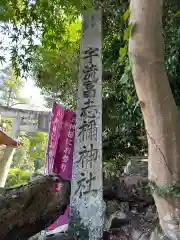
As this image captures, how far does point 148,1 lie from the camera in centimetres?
175

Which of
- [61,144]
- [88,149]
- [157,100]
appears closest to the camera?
[157,100]

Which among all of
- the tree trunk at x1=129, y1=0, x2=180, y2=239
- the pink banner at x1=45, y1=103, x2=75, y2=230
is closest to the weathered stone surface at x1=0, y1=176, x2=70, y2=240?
the pink banner at x1=45, y1=103, x2=75, y2=230

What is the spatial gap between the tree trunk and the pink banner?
4.00 ft

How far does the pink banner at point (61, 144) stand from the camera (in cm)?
281

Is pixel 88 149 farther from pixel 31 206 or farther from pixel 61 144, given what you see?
pixel 31 206

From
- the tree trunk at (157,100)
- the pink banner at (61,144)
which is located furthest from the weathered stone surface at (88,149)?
the tree trunk at (157,100)

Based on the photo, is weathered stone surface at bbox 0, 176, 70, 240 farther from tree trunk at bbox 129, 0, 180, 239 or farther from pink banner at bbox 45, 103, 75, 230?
tree trunk at bbox 129, 0, 180, 239

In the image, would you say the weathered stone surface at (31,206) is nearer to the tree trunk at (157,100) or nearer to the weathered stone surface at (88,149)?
the weathered stone surface at (88,149)

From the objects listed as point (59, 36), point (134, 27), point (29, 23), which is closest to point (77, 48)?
point (59, 36)

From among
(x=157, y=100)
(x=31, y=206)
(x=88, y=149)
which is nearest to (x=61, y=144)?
(x=88, y=149)

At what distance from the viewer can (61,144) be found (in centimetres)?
284

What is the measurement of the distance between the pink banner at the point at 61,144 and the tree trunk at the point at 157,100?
1218 millimetres

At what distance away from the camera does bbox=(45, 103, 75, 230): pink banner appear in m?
2.81

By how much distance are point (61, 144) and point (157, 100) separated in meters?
1.43
